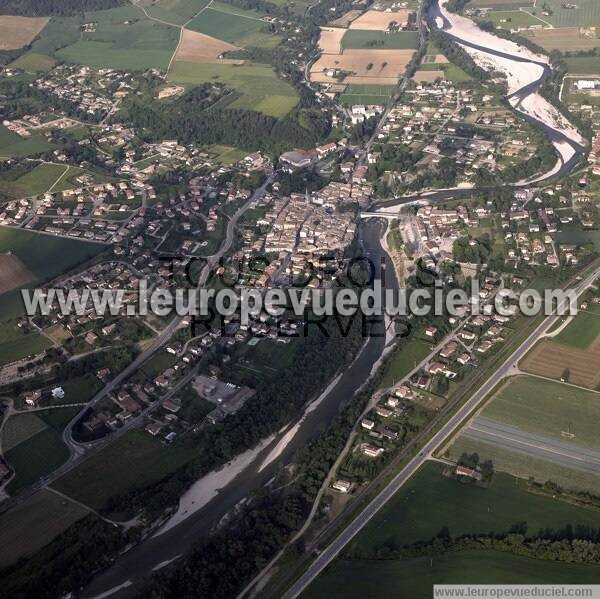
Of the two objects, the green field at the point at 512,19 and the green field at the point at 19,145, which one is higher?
the green field at the point at 512,19

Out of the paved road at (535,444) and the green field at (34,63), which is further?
the green field at (34,63)

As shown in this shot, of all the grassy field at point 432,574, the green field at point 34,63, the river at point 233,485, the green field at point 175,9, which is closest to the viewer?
the grassy field at point 432,574

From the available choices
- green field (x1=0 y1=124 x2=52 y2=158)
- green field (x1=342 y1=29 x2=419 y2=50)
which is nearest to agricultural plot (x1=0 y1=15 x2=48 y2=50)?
green field (x1=0 y1=124 x2=52 y2=158)

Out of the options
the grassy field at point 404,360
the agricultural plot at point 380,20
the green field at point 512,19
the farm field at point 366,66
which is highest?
the green field at point 512,19

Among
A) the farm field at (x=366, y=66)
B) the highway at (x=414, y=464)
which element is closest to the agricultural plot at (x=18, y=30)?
the farm field at (x=366, y=66)

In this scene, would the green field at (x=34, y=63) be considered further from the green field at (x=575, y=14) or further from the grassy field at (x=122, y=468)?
the grassy field at (x=122, y=468)

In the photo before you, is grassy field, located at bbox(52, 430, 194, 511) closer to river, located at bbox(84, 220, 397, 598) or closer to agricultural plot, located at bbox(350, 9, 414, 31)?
river, located at bbox(84, 220, 397, 598)

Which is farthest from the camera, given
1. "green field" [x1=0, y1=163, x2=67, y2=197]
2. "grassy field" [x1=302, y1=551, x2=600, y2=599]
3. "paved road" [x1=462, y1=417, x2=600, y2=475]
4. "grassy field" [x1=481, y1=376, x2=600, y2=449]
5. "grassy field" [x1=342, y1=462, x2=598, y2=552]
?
"green field" [x1=0, y1=163, x2=67, y2=197]

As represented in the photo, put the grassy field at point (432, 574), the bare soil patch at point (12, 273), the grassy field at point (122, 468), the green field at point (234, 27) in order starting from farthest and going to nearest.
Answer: the green field at point (234, 27), the bare soil patch at point (12, 273), the grassy field at point (122, 468), the grassy field at point (432, 574)
